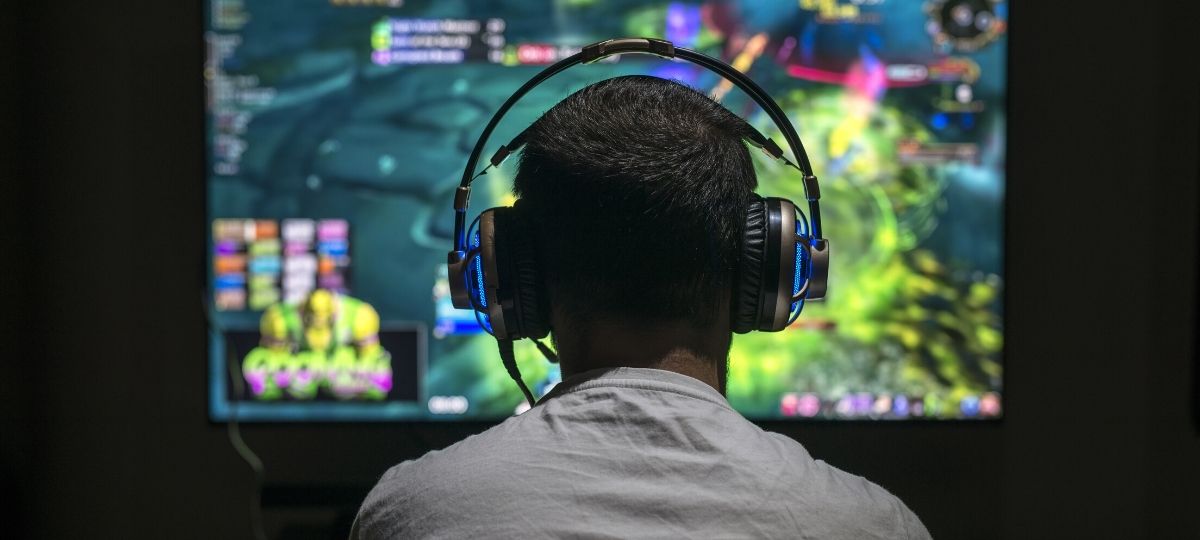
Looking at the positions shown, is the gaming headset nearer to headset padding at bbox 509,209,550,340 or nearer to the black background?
headset padding at bbox 509,209,550,340

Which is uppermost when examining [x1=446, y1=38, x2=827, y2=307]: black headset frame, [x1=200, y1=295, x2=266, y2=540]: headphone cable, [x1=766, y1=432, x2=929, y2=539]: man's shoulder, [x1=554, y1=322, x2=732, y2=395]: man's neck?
[x1=446, y1=38, x2=827, y2=307]: black headset frame

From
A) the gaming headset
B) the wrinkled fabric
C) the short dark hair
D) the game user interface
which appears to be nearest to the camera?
the wrinkled fabric

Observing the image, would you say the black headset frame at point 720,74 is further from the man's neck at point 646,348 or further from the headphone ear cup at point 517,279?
the man's neck at point 646,348

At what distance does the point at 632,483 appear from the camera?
2.68ft

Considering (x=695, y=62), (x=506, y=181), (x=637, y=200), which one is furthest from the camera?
(x=506, y=181)

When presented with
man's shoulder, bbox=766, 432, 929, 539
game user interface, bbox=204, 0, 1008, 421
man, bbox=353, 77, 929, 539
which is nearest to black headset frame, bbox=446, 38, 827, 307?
man, bbox=353, 77, 929, 539

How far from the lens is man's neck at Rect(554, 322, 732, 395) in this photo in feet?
3.13

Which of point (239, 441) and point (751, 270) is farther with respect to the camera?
point (239, 441)

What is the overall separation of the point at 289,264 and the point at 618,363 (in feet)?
4.47

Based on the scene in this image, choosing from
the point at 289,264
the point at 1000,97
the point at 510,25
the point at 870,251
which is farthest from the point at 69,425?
the point at 1000,97

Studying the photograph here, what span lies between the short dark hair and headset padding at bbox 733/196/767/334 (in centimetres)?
3

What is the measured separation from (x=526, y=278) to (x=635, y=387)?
0.21 m

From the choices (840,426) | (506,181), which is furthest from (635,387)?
(840,426)

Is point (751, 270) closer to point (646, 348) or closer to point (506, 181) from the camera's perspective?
point (646, 348)
